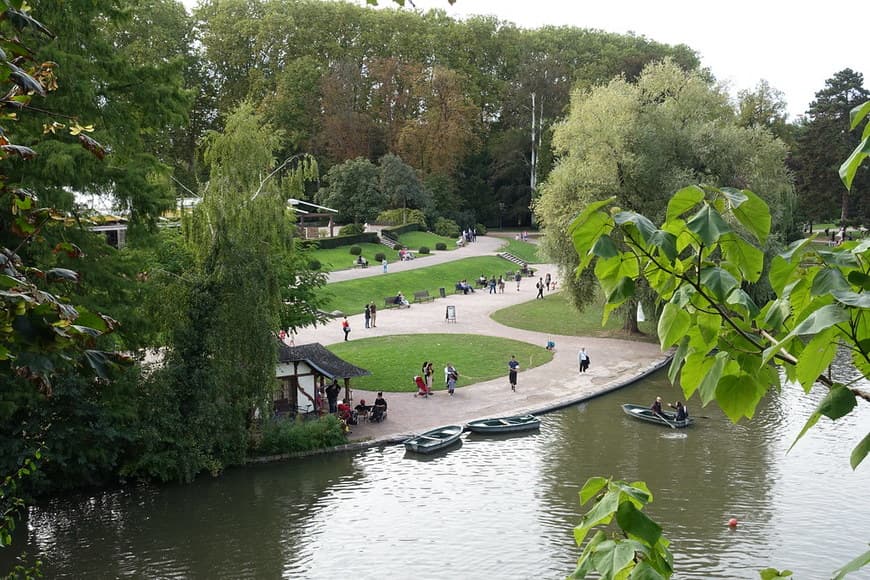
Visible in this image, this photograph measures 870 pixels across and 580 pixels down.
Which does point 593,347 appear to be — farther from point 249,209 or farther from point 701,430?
point 249,209

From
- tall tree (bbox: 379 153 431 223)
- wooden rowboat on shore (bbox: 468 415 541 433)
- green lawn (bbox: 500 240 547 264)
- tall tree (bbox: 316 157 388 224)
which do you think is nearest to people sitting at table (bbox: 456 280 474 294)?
green lawn (bbox: 500 240 547 264)

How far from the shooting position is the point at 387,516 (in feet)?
71.1

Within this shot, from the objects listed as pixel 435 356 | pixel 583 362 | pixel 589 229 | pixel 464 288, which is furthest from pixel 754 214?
pixel 464 288

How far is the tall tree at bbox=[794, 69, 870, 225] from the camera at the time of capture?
76.3 m

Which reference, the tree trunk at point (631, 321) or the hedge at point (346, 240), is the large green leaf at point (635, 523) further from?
the hedge at point (346, 240)

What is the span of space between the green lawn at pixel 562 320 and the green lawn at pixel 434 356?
4.53m

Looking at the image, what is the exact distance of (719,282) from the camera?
2.80m

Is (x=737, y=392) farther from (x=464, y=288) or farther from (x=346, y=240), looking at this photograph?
(x=346, y=240)

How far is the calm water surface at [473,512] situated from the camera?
62.6ft

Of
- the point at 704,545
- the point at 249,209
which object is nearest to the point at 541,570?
the point at 704,545

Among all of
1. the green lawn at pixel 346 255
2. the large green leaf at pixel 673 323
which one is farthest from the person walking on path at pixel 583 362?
the large green leaf at pixel 673 323

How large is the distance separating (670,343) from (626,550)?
69cm

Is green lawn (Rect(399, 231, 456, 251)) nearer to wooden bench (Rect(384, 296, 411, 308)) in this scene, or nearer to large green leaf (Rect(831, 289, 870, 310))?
wooden bench (Rect(384, 296, 411, 308))

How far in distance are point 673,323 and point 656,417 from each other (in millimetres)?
28056
